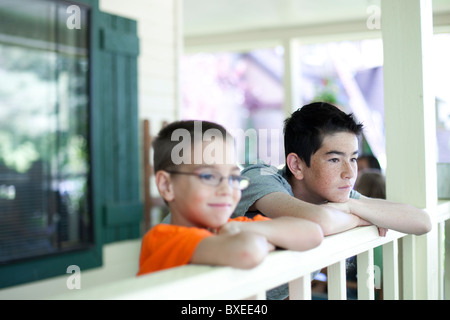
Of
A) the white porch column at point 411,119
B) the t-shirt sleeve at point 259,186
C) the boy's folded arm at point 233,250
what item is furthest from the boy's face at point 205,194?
the white porch column at point 411,119

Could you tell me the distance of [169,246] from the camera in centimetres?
100

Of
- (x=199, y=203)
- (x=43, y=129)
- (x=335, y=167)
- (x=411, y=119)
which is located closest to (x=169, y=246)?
(x=199, y=203)

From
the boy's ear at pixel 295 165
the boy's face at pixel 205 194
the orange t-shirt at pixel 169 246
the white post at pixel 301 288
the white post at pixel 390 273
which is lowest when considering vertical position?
the white post at pixel 390 273

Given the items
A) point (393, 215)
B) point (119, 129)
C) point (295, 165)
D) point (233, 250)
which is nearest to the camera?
point (233, 250)

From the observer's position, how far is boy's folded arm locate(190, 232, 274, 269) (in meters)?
0.86

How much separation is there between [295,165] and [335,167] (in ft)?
0.55

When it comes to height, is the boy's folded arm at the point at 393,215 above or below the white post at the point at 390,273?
above

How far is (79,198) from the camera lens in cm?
389

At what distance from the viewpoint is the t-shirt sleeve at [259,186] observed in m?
1.52

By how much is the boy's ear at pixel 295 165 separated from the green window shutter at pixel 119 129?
2.70m

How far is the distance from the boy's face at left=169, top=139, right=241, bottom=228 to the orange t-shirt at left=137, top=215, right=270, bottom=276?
0.13 ft

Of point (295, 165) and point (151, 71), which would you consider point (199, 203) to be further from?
point (151, 71)

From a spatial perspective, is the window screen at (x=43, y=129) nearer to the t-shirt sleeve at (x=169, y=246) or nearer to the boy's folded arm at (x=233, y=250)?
the t-shirt sleeve at (x=169, y=246)
